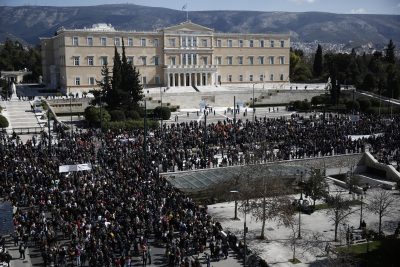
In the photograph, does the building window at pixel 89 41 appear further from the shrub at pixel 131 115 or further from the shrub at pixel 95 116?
the shrub at pixel 95 116

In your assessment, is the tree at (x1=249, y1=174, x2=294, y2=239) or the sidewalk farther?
the tree at (x1=249, y1=174, x2=294, y2=239)

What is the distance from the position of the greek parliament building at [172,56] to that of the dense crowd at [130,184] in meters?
30.7

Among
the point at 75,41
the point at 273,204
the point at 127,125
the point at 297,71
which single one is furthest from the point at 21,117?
the point at 297,71

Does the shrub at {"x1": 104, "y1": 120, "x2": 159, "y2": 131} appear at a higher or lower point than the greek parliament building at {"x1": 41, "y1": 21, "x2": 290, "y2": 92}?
lower

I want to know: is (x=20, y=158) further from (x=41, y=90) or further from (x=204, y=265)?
(x=41, y=90)

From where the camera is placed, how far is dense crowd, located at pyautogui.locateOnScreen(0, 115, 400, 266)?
1984 cm

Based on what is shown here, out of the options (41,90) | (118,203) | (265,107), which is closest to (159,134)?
(118,203)

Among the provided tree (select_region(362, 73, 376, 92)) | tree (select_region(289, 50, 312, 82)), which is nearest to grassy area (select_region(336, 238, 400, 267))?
tree (select_region(362, 73, 376, 92))

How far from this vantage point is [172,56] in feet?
243

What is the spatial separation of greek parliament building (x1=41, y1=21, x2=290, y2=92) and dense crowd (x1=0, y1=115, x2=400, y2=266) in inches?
1208

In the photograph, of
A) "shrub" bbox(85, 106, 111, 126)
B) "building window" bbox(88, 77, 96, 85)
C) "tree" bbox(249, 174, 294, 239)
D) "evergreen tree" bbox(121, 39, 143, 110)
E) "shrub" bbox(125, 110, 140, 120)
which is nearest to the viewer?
"tree" bbox(249, 174, 294, 239)

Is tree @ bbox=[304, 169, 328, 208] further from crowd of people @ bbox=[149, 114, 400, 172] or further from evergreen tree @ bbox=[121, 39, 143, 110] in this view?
evergreen tree @ bbox=[121, 39, 143, 110]

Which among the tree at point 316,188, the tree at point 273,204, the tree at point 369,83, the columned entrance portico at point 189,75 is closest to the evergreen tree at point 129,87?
the columned entrance portico at point 189,75

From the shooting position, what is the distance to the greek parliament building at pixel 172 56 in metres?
68.9
